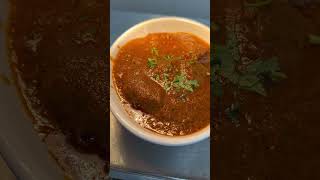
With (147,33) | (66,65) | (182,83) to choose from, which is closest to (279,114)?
(182,83)

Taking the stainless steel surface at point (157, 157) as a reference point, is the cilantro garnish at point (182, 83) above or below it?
above

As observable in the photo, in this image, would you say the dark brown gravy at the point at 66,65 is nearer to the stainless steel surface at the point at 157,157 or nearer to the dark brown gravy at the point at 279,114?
the stainless steel surface at the point at 157,157

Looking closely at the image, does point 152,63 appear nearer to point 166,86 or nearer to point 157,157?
point 166,86

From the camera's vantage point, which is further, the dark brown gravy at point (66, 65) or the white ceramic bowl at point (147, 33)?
the dark brown gravy at point (66, 65)

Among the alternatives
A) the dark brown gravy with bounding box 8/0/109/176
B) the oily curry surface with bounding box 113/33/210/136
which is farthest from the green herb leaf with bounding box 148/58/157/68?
the dark brown gravy with bounding box 8/0/109/176

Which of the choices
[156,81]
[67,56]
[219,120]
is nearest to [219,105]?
[219,120]

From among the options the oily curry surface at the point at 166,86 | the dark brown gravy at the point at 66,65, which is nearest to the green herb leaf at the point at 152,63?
the oily curry surface at the point at 166,86

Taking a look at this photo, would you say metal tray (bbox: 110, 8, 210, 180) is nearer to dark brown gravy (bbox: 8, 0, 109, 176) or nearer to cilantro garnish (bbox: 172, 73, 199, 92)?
dark brown gravy (bbox: 8, 0, 109, 176)
